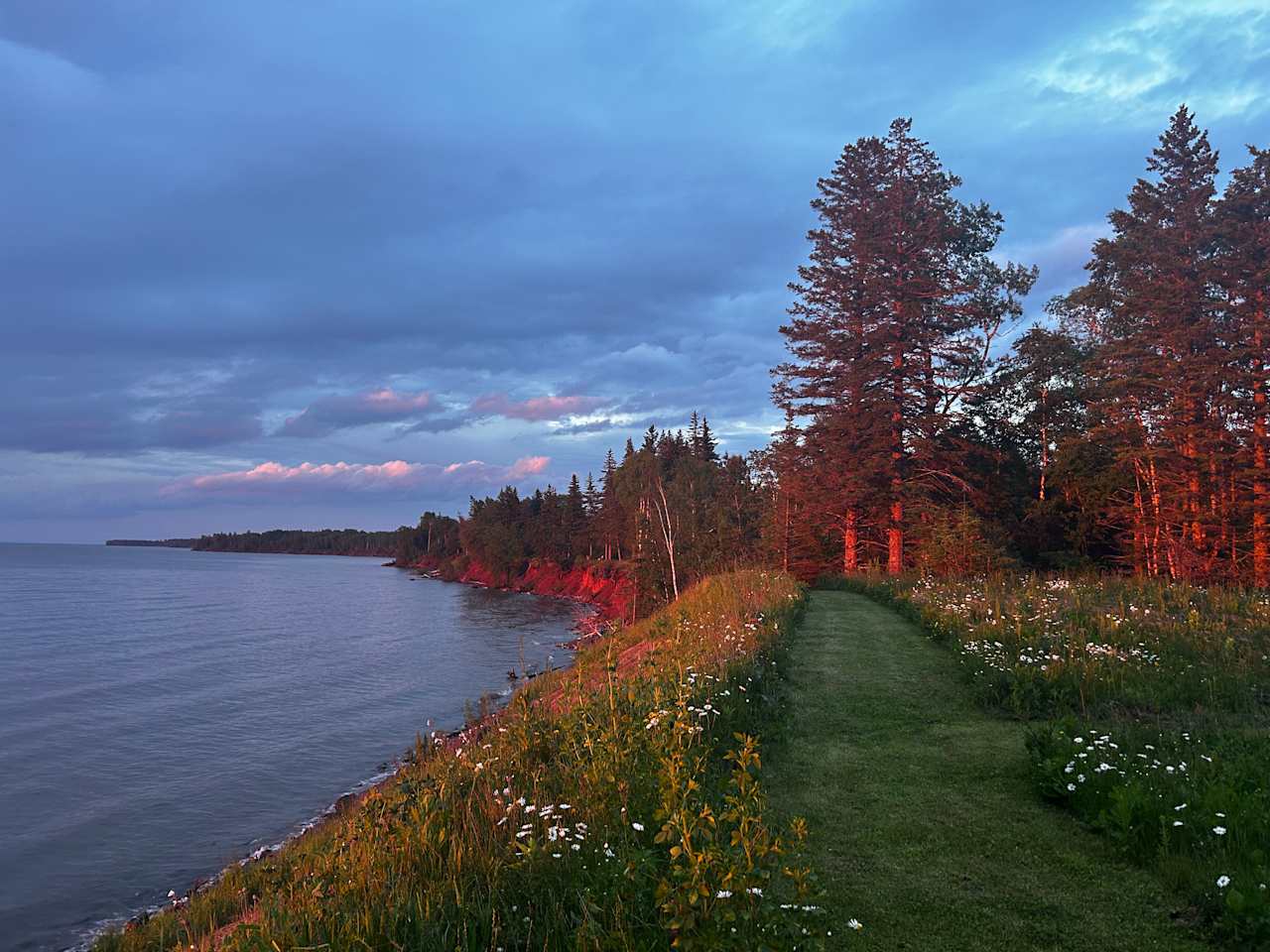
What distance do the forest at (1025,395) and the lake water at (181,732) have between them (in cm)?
1322

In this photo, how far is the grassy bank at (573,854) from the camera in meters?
3.25

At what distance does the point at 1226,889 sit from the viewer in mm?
3980

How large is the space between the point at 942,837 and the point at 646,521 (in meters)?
39.4

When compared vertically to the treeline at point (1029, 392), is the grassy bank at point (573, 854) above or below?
below

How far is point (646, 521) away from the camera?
146ft

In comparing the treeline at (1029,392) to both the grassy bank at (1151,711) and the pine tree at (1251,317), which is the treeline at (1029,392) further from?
the grassy bank at (1151,711)

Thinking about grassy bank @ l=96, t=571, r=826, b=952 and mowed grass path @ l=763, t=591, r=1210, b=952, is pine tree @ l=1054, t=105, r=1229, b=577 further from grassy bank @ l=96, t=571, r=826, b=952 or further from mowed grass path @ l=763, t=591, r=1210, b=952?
grassy bank @ l=96, t=571, r=826, b=952

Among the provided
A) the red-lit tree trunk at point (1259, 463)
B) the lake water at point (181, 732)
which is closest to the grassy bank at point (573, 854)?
the lake water at point (181, 732)

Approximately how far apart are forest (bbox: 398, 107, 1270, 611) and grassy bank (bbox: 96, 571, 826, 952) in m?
17.6

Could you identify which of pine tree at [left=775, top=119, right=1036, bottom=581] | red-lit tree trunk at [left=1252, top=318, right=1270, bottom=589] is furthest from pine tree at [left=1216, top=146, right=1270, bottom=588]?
pine tree at [left=775, top=119, right=1036, bottom=581]

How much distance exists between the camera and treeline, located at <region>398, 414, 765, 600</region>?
4091 cm

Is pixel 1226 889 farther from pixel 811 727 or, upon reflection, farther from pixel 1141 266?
pixel 1141 266

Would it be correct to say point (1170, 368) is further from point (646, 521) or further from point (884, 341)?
point (646, 521)

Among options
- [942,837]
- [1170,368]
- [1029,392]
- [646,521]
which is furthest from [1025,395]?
[942,837]
